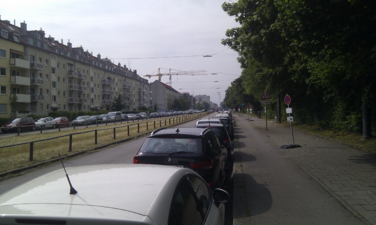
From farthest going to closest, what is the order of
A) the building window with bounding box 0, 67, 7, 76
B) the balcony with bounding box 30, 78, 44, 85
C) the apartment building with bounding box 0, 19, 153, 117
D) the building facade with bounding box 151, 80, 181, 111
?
the building facade with bounding box 151, 80, 181, 111
the balcony with bounding box 30, 78, 44, 85
the apartment building with bounding box 0, 19, 153, 117
the building window with bounding box 0, 67, 7, 76

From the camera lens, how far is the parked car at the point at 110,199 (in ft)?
6.04

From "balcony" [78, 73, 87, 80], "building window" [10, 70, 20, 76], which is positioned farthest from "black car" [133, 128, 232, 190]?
"balcony" [78, 73, 87, 80]

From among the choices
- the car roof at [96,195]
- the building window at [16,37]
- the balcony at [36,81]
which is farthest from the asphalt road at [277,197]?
the balcony at [36,81]

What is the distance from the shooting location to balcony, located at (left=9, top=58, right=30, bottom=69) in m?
45.9

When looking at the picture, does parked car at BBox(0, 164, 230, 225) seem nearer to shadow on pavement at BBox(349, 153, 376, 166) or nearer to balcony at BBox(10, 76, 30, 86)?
shadow on pavement at BBox(349, 153, 376, 166)

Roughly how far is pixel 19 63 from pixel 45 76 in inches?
343

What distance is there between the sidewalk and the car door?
9.99ft

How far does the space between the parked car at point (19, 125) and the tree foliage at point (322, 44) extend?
24.1m

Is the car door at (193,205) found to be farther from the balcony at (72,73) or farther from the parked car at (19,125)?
the balcony at (72,73)

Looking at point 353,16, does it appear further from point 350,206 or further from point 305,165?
point 350,206

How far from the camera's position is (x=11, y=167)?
9641mm

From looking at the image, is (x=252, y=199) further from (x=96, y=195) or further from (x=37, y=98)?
(x=37, y=98)

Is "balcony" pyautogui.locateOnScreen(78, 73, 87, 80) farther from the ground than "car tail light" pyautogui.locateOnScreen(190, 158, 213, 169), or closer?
farther from the ground

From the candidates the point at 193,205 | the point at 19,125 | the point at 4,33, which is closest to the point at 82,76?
the point at 4,33
